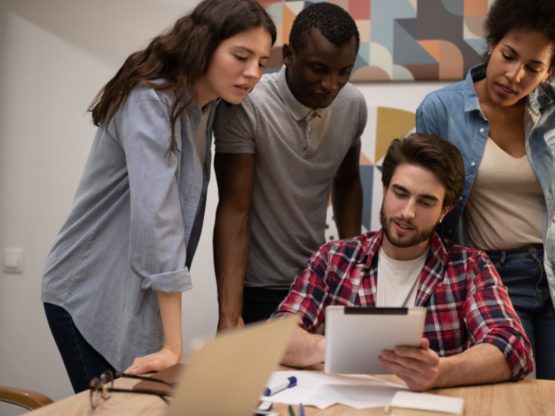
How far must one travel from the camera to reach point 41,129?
2.63m

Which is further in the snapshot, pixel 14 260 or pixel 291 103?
pixel 14 260

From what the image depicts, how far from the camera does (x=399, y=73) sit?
86.1 inches

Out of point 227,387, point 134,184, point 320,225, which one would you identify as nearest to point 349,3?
point 320,225

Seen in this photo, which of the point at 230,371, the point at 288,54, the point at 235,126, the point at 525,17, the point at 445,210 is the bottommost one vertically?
Answer: the point at 230,371

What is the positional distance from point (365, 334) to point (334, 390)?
0.16 metres

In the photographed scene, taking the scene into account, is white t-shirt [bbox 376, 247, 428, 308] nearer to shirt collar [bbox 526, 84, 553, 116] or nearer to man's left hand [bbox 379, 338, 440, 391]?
man's left hand [bbox 379, 338, 440, 391]

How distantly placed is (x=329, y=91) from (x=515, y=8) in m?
0.63

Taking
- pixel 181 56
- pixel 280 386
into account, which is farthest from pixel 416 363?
pixel 181 56

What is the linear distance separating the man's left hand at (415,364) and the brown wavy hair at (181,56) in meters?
0.67

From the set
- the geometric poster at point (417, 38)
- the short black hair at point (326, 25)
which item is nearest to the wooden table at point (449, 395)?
the short black hair at point (326, 25)

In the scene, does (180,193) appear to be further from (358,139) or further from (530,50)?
(530,50)

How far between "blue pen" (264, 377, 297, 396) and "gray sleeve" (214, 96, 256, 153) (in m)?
0.80

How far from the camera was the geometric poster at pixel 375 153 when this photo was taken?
2.22 m

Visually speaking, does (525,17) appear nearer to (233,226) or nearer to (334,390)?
(233,226)
